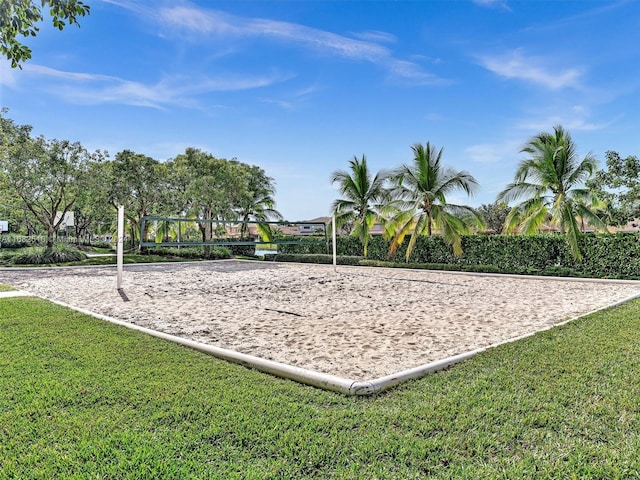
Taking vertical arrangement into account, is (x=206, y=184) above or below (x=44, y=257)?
above

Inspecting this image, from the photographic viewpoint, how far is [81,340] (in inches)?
169

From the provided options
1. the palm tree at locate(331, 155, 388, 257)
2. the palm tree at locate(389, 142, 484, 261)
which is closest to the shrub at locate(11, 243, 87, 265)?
the palm tree at locate(331, 155, 388, 257)

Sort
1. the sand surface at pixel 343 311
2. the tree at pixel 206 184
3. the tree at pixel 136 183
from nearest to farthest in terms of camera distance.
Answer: the sand surface at pixel 343 311, the tree at pixel 136 183, the tree at pixel 206 184

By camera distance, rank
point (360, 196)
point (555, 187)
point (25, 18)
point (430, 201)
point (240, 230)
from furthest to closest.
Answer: point (240, 230) → point (360, 196) → point (430, 201) → point (555, 187) → point (25, 18)

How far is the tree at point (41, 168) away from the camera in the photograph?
15805 mm

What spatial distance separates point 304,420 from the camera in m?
2.51

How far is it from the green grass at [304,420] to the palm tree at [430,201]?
11563mm

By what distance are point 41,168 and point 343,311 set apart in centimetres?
1658

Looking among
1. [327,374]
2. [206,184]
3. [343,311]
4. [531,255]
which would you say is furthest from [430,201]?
[327,374]

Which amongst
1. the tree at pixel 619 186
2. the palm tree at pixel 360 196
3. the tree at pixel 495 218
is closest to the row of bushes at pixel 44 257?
the palm tree at pixel 360 196

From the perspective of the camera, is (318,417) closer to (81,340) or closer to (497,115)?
(81,340)

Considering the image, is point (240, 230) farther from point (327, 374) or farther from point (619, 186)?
point (327, 374)

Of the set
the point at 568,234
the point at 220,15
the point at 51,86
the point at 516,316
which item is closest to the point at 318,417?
the point at 516,316

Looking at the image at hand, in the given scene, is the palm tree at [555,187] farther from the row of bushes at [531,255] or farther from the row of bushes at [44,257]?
the row of bushes at [44,257]
